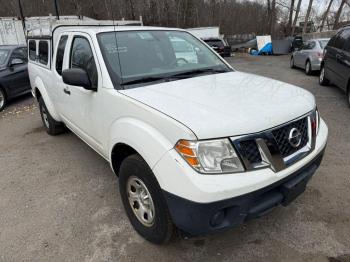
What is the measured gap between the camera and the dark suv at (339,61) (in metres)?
6.69

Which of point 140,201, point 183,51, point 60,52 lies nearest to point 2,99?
point 60,52

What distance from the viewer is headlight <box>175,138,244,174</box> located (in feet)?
6.61

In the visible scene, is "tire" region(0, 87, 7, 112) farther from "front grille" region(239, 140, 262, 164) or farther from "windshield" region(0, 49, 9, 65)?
"front grille" region(239, 140, 262, 164)

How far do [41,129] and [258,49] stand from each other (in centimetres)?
2005

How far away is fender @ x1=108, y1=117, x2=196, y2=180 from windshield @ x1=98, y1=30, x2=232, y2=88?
50 cm

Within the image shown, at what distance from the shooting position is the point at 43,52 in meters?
5.29

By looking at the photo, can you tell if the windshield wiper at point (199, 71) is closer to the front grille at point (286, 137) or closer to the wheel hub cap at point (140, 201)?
the wheel hub cap at point (140, 201)

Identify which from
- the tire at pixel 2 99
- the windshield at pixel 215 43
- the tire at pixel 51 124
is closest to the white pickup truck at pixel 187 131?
the tire at pixel 51 124

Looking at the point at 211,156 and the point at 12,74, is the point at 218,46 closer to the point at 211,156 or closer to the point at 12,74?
the point at 12,74

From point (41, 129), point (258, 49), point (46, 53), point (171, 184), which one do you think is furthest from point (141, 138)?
point (258, 49)

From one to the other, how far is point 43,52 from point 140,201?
384cm

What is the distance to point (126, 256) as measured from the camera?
8.57 ft

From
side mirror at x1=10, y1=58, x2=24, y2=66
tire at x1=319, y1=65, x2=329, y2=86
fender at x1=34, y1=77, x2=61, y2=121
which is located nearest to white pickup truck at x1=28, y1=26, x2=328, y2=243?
fender at x1=34, y1=77, x2=61, y2=121

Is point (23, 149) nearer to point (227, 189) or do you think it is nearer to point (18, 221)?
point (18, 221)
